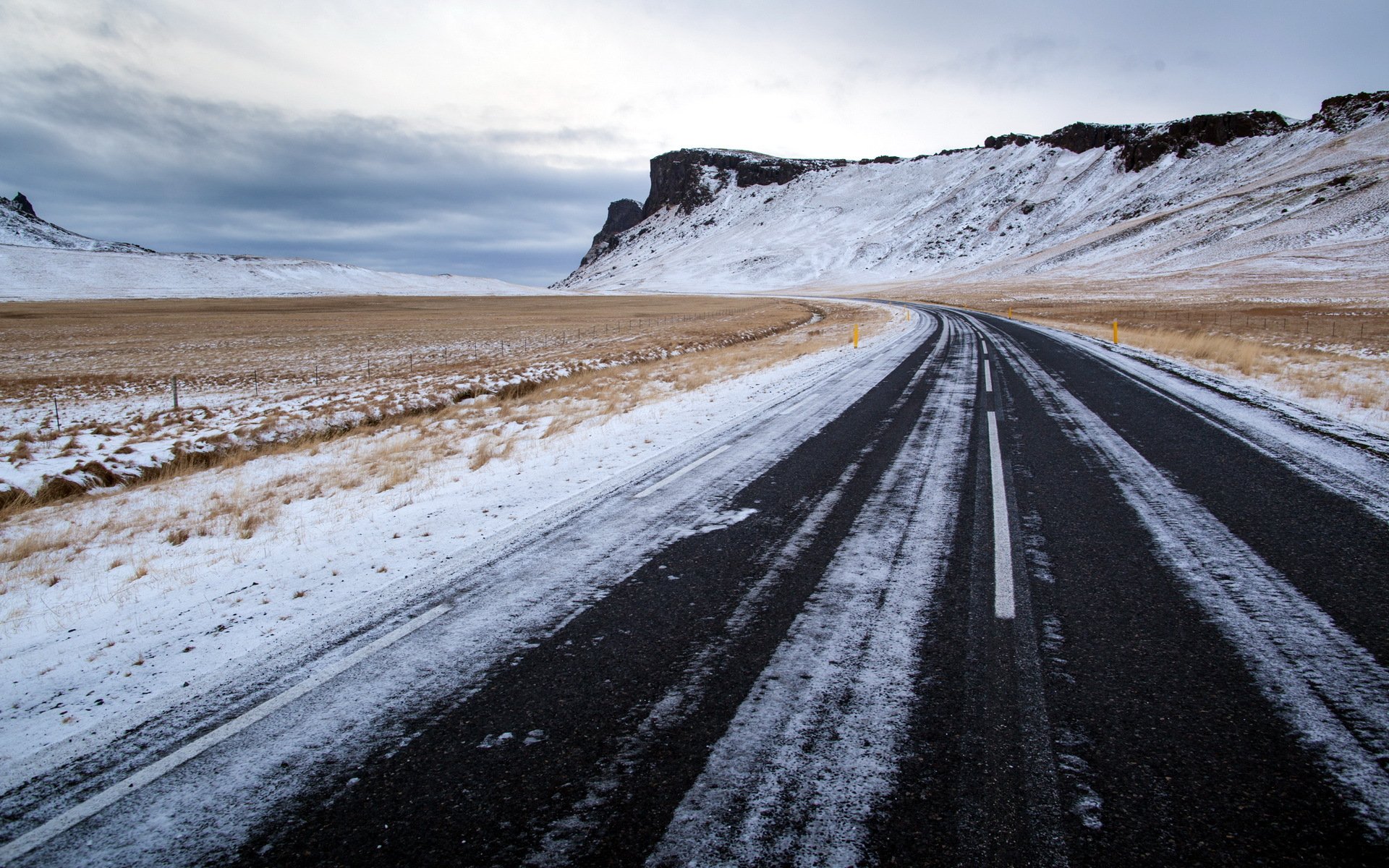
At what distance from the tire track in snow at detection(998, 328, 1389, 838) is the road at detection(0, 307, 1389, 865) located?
20 millimetres

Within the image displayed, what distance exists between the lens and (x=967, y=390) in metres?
12.9

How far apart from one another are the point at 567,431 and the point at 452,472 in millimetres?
2609

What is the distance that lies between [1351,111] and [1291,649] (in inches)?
7422

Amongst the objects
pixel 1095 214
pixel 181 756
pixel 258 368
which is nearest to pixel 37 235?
pixel 258 368

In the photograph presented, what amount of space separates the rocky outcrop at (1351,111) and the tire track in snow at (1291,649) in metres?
177

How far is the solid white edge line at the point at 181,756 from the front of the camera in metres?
2.49

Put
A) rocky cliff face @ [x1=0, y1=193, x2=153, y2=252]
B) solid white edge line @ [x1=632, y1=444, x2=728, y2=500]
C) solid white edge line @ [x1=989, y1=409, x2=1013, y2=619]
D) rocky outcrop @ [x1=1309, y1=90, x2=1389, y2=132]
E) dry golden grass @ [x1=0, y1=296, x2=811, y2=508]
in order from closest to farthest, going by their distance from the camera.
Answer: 1. solid white edge line @ [x1=989, y1=409, x2=1013, y2=619]
2. solid white edge line @ [x1=632, y1=444, x2=728, y2=500]
3. dry golden grass @ [x1=0, y1=296, x2=811, y2=508]
4. rocky outcrop @ [x1=1309, y1=90, x2=1389, y2=132]
5. rocky cliff face @ [x1=0, y1=193, x2=153, y2=252]

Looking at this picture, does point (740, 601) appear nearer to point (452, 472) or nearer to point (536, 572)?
point (536, 572)

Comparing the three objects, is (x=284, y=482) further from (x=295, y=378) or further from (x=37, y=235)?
(x=37, y=235)

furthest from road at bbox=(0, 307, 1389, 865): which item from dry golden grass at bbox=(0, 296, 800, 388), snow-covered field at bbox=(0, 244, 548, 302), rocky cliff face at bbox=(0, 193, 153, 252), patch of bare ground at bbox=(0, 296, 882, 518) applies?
rocky cliff face at bbox=(0, 193, 153, 252)

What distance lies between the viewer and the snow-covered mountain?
86.9 meters

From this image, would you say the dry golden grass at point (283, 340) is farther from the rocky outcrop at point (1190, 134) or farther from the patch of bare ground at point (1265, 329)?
the rocky outcrop at point (1190, 134)

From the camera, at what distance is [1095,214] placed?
427 feet

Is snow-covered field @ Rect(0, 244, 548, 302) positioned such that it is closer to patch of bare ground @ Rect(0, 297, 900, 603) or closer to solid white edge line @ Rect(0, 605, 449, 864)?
patch of bare ground @ Rect(0, 297, 900, 603)
